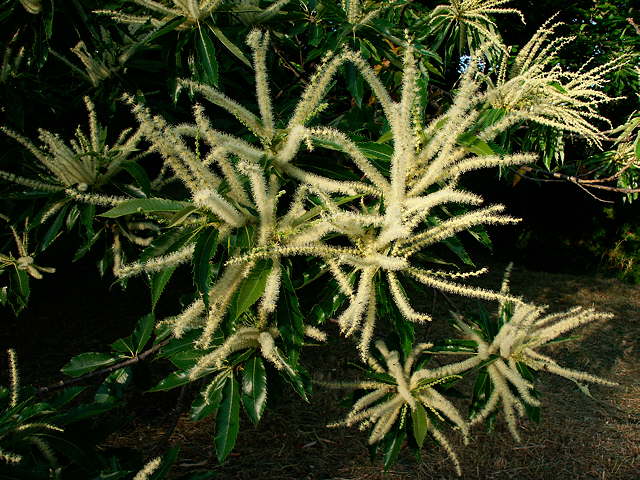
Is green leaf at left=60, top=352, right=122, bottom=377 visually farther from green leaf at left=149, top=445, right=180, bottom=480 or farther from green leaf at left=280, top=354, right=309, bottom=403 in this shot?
green leaf at left=280, top=354, right=309, bottom=403

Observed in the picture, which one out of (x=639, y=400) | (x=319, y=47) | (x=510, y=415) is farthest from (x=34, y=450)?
(x=639, y=400)

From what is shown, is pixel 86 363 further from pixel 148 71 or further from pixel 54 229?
pixel 148 71

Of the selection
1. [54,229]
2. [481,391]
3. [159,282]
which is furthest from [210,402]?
[481,391]

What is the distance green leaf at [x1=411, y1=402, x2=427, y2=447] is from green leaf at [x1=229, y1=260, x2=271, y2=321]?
39.9 inches

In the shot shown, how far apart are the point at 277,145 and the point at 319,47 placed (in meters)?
0.95

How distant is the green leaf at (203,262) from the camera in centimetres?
116

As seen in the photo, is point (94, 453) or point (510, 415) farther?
point (510, 415)

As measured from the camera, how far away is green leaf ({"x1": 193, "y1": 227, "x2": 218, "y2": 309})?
3.80 feet

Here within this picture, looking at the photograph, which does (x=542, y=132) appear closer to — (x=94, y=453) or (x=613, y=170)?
(x=613, y=170)

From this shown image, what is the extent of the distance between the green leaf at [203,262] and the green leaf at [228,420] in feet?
1.92

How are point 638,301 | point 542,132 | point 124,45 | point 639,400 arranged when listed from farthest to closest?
point 638,301 < point 639,400 < point 542,132 < point 124,45

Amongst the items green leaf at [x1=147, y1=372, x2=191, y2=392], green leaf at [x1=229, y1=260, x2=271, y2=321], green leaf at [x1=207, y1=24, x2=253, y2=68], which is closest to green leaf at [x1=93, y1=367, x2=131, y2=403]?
green leaf at [x1=147, y1=372, x2=191, y2=392]

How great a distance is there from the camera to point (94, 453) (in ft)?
4.66

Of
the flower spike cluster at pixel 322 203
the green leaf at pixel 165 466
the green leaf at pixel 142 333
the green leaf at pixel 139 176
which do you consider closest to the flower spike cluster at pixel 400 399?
the flower spike cluster at pixel 322 203
